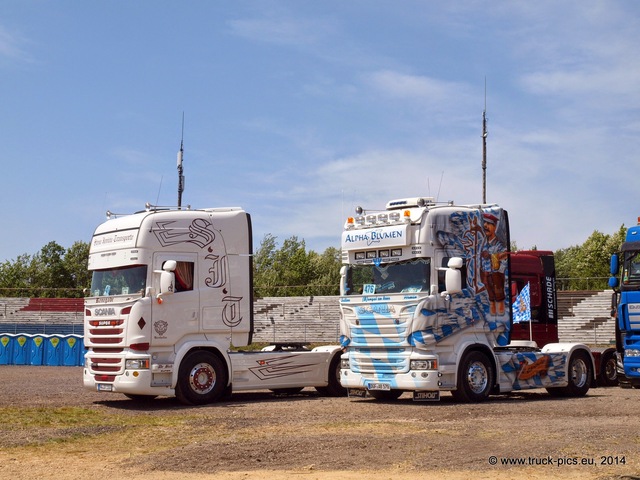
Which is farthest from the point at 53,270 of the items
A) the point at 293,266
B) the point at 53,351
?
the point at 53,351

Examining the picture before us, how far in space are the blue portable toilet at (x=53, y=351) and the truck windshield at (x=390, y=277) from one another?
24.3 meters

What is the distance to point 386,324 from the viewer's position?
1717 centimetres

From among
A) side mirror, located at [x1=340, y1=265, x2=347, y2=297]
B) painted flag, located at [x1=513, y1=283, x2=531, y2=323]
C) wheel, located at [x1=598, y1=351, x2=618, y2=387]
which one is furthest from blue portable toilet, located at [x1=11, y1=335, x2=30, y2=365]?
wheel, located at [x1=598, y1=351, x2=618, y2=387]

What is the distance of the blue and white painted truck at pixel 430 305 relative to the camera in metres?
16.8

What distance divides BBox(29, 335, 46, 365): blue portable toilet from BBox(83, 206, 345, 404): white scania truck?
72.0 ft

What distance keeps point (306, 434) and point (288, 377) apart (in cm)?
687

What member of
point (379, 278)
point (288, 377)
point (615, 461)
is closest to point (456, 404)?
point (379, 278)

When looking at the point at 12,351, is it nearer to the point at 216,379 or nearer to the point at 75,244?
the point at 216,379

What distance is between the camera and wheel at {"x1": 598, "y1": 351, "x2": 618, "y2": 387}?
2225 centimetres

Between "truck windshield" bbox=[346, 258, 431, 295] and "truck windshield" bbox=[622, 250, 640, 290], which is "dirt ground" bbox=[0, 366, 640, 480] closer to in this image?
"truck windshield" bbox=[346, 258, 431, 295]

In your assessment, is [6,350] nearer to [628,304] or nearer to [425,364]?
[425,364]

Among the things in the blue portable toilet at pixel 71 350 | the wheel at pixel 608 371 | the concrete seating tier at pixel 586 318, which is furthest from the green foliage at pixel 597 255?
the wheel at pixel 608 371

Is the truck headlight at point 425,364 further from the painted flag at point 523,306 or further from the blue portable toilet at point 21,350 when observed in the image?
the blue portable toilet at point 21,350

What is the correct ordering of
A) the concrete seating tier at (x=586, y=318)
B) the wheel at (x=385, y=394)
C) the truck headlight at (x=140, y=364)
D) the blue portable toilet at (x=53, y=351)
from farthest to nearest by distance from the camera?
the concrete seating tier at (x=586, y=318)
the blue portable toilet at (x=53, y=351)
the wheel at (x=385, y=394)
the truck headlight at (x=140, y=364)
